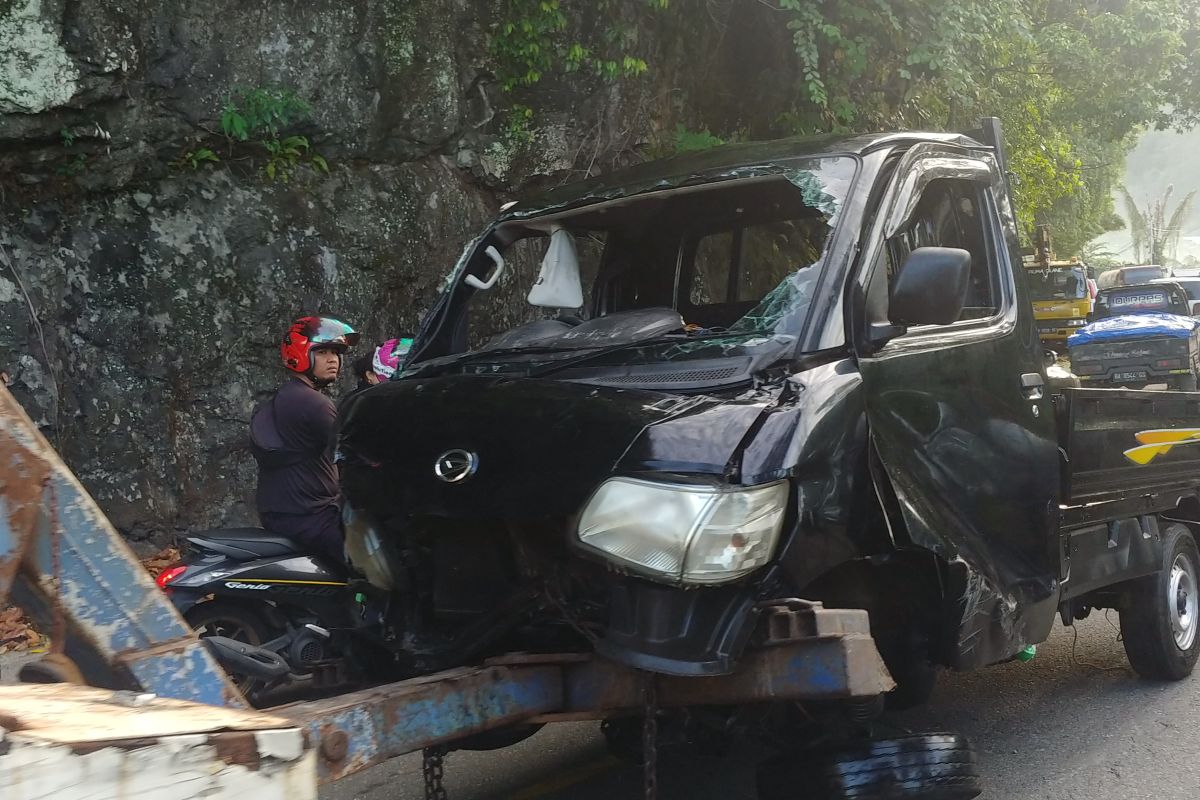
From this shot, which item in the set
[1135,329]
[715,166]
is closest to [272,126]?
[715,166]

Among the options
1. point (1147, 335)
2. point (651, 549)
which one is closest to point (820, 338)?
point (651, 549)

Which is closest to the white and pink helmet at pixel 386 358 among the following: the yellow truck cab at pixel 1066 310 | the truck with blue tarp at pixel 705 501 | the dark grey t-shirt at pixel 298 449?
the dark grey t-shirt at pixel 298 449

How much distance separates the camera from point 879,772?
9.96ft

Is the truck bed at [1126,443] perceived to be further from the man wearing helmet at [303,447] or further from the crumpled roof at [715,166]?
the man wearing helmet at [303,447]

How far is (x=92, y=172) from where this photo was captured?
840 centimetres

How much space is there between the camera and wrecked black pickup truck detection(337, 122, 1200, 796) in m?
2.78

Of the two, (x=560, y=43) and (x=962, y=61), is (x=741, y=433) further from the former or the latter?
(x=962, y=61)

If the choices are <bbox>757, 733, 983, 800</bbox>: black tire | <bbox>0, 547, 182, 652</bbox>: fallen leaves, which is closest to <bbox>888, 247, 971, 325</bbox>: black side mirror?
<bbox>757, 733, 983, 800</bbox>: black tire

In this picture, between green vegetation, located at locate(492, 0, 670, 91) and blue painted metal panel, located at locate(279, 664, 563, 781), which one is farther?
green vegetation, located at locate(492, 0, 670, 91)

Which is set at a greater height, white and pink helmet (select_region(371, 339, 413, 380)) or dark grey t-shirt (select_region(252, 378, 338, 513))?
white and pink helmet (select_region(371, 339, 413, 380))

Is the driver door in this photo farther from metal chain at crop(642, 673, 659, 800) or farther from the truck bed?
metal chain at crop(642, 673, 659, 800)

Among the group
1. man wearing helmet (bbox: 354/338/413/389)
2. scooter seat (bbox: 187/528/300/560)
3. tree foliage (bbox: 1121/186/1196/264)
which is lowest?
scooter seat (bbox: 187/528/300/560)

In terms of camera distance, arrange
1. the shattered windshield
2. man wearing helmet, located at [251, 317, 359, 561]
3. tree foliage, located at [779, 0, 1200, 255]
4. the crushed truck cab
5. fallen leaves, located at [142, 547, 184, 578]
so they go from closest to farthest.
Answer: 1. the crushed truck cab
2. the shattered windshield
3. man wearing helmet, located at [251, 317, 359, 561]
4. fallen leaves, located at [142, 547, 184, 578]
5. tree foliage, located at [779, 0, 1200, 255]

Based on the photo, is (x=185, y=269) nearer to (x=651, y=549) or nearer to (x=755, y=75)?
(x=755, y=75)
